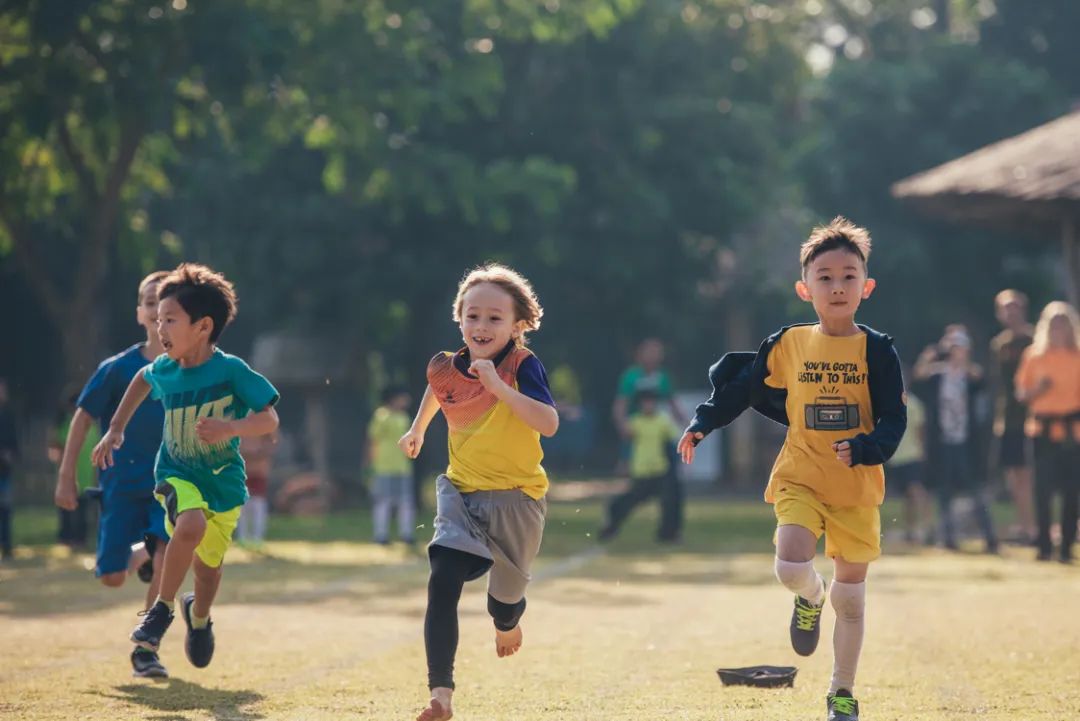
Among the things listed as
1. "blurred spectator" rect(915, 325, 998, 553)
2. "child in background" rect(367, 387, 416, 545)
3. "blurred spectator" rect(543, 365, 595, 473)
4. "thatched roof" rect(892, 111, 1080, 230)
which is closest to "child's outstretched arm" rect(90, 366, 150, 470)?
"blurred spectator" rect(915, 325, 998, 553)

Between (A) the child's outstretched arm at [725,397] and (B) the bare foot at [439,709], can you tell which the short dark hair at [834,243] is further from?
(B) the bare foot at [439,709]

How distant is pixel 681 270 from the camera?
3297 centimetres

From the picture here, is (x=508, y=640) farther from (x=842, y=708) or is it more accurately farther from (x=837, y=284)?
(x=837, y=284)

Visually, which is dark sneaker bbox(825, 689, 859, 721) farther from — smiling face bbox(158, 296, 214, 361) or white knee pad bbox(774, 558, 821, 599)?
smiling face bbox(158, 296, 214, 361)

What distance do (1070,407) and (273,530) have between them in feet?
36.8

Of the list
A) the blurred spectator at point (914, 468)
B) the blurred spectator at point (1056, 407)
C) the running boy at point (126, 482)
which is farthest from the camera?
the blurred spectator at point (914, 468)

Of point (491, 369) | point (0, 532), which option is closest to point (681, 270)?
point (0, 532)

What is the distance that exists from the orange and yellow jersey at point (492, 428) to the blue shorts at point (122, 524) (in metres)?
2.66

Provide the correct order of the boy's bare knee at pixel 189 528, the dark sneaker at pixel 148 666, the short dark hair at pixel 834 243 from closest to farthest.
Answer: the short dark hair at pixel 834 243 → the boy's bare knee at pixel 189 528 → the dark sneaker at pixel 148 666

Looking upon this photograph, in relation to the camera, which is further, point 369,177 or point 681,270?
point 681,270

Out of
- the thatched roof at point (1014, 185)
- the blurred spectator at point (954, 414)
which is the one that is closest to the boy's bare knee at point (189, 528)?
the blurred spectator at point (954, 414)

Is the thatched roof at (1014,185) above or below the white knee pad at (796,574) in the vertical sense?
above

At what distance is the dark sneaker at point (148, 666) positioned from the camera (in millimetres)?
8195

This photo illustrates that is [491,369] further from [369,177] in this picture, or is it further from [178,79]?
[369,177]
